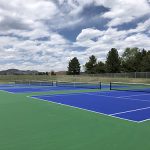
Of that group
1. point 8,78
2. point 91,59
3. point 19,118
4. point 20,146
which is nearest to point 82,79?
point 8,78

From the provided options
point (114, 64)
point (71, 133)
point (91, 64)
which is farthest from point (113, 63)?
point (71, 133)

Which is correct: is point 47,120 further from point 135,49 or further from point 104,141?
point 135,49

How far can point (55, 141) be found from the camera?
621 cm

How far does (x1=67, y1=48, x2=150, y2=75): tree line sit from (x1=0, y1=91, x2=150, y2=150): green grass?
58570 millimetres

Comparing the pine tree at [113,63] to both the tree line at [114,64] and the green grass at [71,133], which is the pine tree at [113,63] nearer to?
the tree line at [114,64]

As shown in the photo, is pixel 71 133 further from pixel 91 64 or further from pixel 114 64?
pixel 91 64

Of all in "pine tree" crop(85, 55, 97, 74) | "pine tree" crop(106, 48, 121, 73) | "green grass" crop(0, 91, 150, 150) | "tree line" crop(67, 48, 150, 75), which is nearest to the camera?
"green grass" crop(0, 91, 150, 150)

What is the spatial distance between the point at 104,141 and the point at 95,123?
6.71 ft

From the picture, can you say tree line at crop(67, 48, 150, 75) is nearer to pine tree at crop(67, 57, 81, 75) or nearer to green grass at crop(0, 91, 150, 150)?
pine tree at crop(67, 57, 81, 75)

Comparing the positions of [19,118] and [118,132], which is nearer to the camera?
[118,132]

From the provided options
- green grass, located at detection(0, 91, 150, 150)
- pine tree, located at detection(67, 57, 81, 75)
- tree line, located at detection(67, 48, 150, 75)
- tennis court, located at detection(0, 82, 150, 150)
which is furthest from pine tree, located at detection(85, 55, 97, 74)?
green grass, located at detection(0, 91, 150, 150)

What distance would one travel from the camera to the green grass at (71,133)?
5887mm

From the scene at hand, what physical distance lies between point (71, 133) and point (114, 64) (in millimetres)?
69448

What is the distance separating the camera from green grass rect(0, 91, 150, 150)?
5.89 meters
